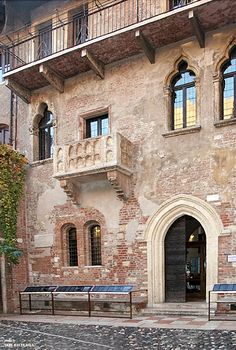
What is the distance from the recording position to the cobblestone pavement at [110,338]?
765cm

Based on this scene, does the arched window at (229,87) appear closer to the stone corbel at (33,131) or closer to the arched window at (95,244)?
the arched window at (95,244)

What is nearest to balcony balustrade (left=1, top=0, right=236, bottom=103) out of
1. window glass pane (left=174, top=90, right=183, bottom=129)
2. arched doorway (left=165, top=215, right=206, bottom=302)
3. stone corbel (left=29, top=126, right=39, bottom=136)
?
stone corbel (left=29, top=126, right=39, bottom=136)

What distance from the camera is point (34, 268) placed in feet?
49.0

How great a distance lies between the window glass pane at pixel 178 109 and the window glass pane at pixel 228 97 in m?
1.34

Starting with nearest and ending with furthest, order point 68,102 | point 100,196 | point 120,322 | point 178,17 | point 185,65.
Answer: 1. point 120,322
2. point 178,17
3. point 185,65
4. point 100,196
5. point 68,102

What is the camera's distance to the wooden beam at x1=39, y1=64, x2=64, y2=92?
14.4 m

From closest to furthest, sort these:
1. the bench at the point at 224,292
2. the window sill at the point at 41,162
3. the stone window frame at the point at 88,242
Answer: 1. the bench at the point at 224,292
2. the stone window frame at the point at 88,242
3. the window sill at the point at 41,162

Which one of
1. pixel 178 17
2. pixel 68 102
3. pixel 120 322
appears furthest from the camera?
pixel 68 102

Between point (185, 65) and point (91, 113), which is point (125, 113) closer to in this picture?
point (91, 113)

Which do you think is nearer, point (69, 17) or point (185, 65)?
point (185, 65)

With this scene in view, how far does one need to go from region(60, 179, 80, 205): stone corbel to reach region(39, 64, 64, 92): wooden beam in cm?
354

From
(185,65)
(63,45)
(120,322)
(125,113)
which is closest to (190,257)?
(120,322)

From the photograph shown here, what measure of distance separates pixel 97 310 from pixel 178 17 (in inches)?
348

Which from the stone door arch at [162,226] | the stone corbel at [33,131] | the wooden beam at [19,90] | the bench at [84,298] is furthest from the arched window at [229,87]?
the wooden beam at [19,90]
